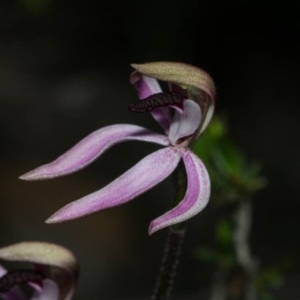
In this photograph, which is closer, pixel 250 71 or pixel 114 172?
pixel 114 172

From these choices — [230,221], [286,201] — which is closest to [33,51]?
[286,201]

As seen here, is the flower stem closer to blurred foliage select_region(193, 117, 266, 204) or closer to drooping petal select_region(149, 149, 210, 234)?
drooping petal select_region(149, 149, 210, 234)

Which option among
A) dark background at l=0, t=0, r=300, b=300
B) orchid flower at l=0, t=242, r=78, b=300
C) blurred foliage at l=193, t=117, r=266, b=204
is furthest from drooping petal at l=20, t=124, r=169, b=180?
dark background at l=0, t=0, r=300, b=300

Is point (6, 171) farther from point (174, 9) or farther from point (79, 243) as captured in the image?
point (174, 9)

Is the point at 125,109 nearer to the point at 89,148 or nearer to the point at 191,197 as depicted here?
the point at 89,148

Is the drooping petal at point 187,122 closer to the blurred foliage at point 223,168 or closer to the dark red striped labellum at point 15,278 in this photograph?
the dark red striped labellum at point 15,278

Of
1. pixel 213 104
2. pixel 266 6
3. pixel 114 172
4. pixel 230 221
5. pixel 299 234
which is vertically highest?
pixel 213 104
